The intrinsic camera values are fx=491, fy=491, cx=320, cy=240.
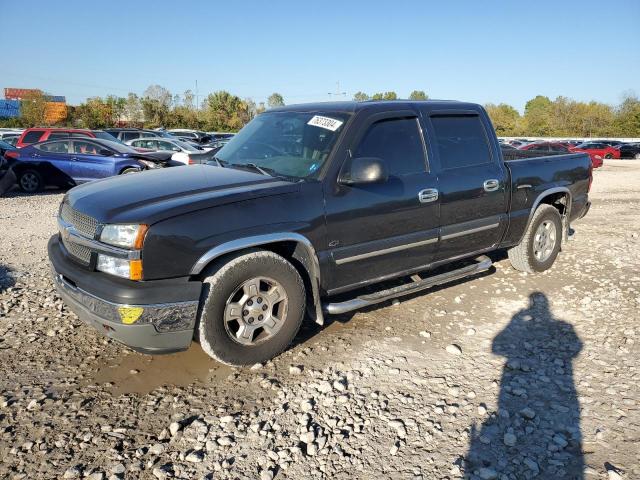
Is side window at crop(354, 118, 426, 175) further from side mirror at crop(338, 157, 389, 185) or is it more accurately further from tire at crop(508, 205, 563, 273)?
tire at crop(508, 205, 563, 273)

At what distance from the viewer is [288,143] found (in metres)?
4.18

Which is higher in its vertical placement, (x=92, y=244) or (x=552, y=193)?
(x=552, y=193)

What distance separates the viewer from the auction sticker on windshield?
4.00 meters

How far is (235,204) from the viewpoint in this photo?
332 centimetres

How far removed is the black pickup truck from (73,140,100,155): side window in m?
9.20

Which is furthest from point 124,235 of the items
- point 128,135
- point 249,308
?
point 128,135

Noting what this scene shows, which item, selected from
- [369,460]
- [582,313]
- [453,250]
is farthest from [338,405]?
[582,313]

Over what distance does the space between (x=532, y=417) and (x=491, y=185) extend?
8.14 feet

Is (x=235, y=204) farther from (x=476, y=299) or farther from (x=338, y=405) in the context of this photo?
(x=476, y=299)

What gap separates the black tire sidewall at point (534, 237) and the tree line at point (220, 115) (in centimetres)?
5123

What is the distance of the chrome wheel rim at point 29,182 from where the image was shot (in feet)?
40.3

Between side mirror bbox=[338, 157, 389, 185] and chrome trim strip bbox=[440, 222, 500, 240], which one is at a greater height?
side mirror bbox=[338, 157, 389, 185]

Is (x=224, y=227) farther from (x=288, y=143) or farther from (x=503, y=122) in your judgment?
(x=503, y=122)

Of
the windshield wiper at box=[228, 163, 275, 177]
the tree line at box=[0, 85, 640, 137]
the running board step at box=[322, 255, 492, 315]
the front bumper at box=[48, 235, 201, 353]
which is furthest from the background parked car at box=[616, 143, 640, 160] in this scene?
the front bumper at box=[48, 235, 201, 353]
